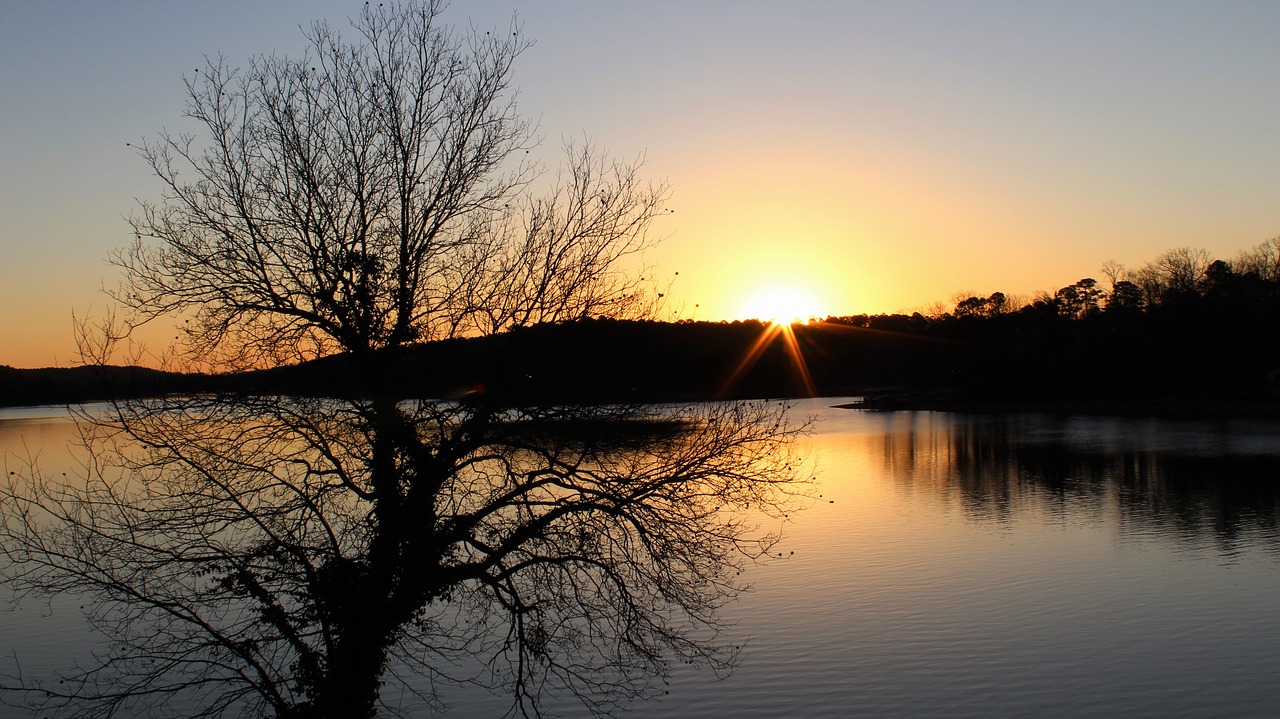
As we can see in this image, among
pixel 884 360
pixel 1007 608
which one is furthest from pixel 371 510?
pixel 884 360

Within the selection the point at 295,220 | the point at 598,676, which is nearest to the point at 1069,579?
the point at 598,676

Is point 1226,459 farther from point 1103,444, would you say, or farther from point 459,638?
point 459,638

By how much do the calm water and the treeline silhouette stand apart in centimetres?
365

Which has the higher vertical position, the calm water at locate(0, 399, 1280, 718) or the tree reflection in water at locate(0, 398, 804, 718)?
the tree reflection in water at locate(0, 398, 804, 718)

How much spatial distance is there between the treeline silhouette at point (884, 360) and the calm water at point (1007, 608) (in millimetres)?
3647

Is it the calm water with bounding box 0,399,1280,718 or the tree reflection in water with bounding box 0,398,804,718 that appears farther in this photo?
the calm water with bounding box 0,399,1280,718

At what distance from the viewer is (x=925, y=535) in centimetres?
2091

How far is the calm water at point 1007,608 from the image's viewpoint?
1144 centimetres

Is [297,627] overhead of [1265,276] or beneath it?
beneath

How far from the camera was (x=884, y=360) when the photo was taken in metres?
115

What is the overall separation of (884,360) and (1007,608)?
102669mm

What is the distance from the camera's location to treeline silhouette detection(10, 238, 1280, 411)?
29.7 feet

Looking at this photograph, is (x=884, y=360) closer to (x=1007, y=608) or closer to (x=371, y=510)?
(x=1007, y=608)

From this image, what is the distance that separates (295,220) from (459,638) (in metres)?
6.48
